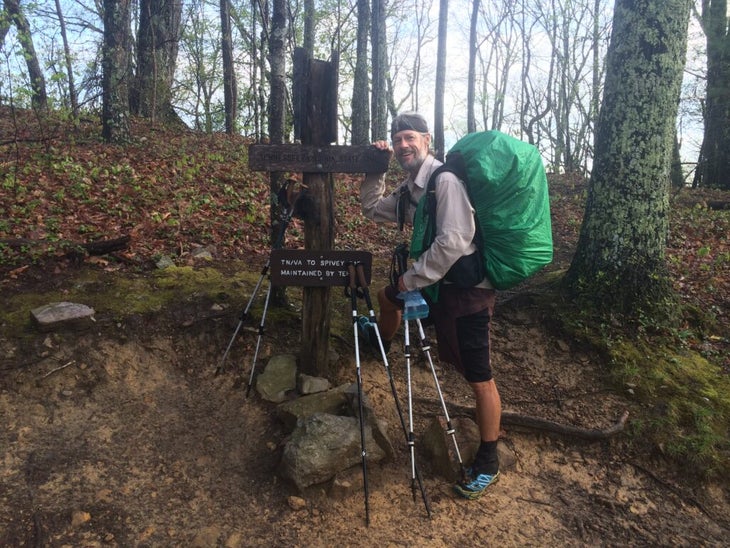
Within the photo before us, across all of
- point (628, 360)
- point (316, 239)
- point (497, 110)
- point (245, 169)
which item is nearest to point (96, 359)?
point (316, 239)

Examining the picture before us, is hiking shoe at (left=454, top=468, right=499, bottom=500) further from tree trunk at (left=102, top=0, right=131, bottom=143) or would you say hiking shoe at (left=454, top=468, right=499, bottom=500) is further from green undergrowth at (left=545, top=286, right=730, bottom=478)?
tree trunk at (left=102, top=0, right=131, bottom=143)

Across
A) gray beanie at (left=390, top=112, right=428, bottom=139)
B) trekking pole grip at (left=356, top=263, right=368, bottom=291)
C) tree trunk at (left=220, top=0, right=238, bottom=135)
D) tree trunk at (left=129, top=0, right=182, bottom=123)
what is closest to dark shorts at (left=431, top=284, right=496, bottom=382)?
trekking pole grip at (left=356, top=263, right=368, bottom=291)

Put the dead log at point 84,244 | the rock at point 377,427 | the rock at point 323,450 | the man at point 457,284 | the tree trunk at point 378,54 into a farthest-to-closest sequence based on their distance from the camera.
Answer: the tree trunk at point 378,54 → the dead log at point 84,244 → the rock at point 377,427 → the rock at point 323,450 → the man at point 457,284

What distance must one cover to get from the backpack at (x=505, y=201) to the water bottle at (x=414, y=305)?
0.57 meters

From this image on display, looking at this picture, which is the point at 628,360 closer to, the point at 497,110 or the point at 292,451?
the point at 292,451

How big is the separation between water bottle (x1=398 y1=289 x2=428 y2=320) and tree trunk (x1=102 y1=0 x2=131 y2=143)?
10076 mm

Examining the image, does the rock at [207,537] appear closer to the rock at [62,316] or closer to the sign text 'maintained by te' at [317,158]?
the rock at [62,316]

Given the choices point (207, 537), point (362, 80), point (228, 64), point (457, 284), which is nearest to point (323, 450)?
point (207, 537)

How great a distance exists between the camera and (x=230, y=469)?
12.6 feet

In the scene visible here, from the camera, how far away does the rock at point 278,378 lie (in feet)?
14.7

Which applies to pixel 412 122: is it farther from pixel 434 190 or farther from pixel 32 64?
pixel 32 64

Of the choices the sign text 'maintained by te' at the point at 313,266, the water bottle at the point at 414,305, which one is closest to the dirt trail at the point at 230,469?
the sign text 'maintained by te' at the point at 313,266

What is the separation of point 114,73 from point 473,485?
38.1ft

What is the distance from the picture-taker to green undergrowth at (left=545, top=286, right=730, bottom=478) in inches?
158
